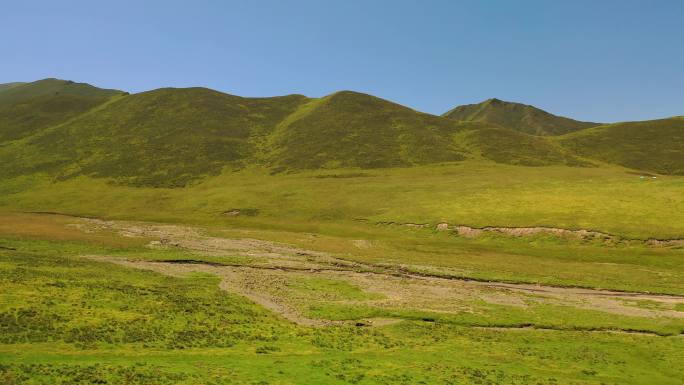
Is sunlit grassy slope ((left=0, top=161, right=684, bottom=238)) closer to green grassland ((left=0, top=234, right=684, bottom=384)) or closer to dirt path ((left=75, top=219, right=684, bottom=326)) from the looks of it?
dirt path ((left=75, top=219, right=684, bottom=326))

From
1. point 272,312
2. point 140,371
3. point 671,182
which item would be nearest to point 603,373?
point 272,312

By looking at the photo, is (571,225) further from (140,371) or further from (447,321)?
(140,371)

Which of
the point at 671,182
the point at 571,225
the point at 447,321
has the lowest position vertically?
the point at 447,321

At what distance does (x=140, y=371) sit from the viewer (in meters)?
24.5

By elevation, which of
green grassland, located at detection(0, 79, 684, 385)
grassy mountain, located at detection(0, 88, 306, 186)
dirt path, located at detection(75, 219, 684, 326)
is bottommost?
dirt path, located at detection(75, 219, 684, 326)

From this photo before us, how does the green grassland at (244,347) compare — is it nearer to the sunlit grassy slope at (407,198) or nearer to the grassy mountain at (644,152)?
the sunlit grassy slope at (407,198)

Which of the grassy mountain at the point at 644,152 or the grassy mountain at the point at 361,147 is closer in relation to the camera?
the grassy mountain at the point at 361,147

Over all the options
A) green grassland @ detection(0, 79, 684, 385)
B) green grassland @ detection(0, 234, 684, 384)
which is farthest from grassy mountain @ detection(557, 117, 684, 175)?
green grassland @ detection(0, 234, 684, 384)

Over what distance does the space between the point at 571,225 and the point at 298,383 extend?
68374mm

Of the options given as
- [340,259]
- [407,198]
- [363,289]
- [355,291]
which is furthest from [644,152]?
[355,291]

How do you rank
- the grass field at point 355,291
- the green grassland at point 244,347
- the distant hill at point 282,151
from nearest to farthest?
the green grassland at point 244,347 → the grass field at point 355,291 → the distant hill at point 282,151

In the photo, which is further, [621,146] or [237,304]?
[621,146]

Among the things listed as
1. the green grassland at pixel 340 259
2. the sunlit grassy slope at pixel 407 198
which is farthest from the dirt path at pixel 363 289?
the sunlit grassy slope at pixel 407 198

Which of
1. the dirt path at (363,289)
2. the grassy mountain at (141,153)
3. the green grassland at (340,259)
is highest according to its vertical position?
the grassy mountain at (141,153)
